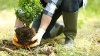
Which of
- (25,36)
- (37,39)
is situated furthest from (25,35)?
(37,39)

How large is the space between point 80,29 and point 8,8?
8.73ft

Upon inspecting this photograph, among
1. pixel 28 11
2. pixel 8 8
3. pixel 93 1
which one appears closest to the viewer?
pixel 28 11

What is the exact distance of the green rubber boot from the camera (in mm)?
4715

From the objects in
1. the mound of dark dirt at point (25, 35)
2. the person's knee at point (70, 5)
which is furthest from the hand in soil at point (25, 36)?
the person's knee at point (70, 5)

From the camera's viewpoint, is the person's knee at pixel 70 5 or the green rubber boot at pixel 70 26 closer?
the person's knee at pixel 70 5

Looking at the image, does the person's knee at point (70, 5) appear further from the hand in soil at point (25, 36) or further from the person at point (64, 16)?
the hand in soil at point (25, 36)

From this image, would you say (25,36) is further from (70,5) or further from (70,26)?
(70,26)

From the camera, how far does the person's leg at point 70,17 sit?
452cm

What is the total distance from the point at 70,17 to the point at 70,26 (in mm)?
202

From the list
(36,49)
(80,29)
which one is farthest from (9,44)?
(80,29)

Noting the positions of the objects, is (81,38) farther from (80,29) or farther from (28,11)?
(28,11)

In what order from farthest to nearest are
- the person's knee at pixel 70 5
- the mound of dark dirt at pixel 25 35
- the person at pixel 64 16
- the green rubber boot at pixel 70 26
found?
the green rubber boot at pixel 70 26 < the person's knee at pixel 70 5 < the person at pixel 64 16 < the mound of dark dirt at pixel 25 35

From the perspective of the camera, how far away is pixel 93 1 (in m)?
9.08

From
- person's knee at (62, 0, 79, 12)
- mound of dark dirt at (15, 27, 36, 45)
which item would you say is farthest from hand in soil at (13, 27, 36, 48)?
A: person's knee at (62, 0, 79, 12)
